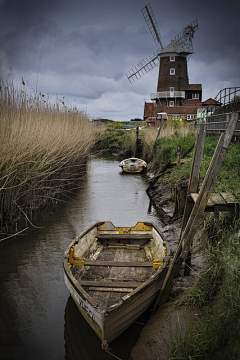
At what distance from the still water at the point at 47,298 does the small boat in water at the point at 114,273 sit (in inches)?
16.2

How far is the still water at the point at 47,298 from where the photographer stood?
168 inches

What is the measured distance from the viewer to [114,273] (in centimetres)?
541

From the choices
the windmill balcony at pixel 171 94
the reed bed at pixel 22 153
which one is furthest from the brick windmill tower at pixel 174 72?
the reed bed at pixel 22 153

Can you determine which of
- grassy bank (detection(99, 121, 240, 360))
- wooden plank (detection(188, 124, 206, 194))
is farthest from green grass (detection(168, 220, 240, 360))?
wooden plank (detection(188, 124, 206, 194))

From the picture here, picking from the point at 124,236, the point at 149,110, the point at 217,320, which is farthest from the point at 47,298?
the point at 149,110

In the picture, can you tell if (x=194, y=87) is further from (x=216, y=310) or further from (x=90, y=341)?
(x=216, y=310)

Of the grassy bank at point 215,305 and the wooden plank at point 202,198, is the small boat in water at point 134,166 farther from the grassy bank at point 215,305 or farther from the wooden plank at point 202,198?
the wooden plank at point 202,198

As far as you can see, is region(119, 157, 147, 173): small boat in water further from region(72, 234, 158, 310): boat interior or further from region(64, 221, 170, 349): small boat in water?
region(72, 234, 158, 310): boat interior

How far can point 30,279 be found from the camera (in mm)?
6180

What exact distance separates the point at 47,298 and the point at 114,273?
1.27 metres

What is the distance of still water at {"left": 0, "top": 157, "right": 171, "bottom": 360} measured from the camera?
427 cm

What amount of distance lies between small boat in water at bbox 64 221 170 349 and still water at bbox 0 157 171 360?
41 cm

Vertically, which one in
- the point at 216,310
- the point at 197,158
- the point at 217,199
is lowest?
the point at 216,310

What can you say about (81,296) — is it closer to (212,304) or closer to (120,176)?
(212,304)
